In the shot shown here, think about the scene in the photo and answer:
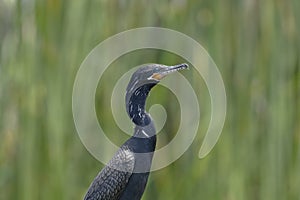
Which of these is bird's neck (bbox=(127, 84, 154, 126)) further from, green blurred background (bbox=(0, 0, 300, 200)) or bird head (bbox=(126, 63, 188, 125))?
green blurred background (bbox=(0, 0, 300, 200))

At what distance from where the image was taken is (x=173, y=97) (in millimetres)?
1045

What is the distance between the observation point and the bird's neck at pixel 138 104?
38 centimetres

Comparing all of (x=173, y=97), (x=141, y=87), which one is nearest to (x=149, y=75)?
(x=141, y=87)

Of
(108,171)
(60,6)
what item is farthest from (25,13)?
(108,171)

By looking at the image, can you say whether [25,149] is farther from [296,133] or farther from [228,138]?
[296,133]

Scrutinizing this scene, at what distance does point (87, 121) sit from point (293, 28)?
0.32 metres

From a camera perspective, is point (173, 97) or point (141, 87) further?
point (173, 97)

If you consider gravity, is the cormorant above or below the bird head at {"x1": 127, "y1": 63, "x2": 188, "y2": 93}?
below

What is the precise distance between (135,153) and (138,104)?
33 millimetres

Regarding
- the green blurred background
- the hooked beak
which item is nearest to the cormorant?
the hooked beak

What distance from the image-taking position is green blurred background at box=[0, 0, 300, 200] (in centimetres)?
92

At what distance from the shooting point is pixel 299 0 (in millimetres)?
906

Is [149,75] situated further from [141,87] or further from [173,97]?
[173,97]

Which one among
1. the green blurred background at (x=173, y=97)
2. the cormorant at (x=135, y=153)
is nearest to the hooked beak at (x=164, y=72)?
the cormorant at (x=135, y=153)
